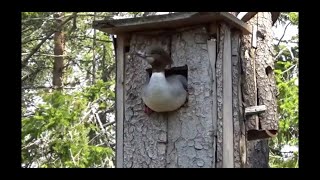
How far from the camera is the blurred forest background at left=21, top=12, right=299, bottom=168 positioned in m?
5.38

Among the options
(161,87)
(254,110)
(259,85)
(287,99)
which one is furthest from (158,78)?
(287,99)

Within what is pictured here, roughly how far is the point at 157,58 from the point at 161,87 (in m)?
0.18

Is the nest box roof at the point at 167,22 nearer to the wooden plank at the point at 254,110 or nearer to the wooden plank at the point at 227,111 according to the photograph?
the wooden plank at the point at 227,111

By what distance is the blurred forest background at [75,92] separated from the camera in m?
5.38

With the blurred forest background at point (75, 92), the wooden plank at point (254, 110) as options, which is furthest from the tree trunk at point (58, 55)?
the wooden plank at point (254, 110)

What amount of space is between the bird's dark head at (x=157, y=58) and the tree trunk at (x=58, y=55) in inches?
143

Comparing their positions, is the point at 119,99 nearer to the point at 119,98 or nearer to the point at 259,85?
the point at 119,98

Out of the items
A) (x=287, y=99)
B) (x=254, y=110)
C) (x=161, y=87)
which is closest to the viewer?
(x=161, y=87)

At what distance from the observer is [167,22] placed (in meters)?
2.94

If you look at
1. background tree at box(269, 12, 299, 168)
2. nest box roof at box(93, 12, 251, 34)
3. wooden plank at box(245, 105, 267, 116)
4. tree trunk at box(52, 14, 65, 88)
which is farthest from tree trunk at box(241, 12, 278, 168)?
tree trunk at box(52, 14, 65, 88)

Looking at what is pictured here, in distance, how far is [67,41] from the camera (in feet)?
21.8

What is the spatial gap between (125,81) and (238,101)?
0.64m

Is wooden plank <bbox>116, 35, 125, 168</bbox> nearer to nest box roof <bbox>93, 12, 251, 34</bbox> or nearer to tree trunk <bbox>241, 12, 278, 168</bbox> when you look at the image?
nest box roof <bbox>93, 12, 251, 34</bbox>
